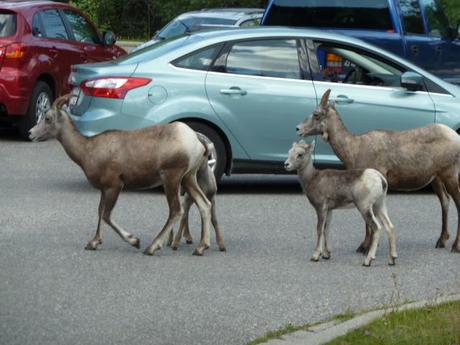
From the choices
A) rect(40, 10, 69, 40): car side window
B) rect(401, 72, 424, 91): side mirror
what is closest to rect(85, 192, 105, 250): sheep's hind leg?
rect(401, 72, 424, 91): side mirror

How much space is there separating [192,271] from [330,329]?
7.73ft

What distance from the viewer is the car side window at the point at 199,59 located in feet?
47.0

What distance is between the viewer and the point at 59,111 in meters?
11.9

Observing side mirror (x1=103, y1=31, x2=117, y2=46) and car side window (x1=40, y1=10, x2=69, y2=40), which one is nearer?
car side window (x1=40, y1=10, x2=69, y2=40)

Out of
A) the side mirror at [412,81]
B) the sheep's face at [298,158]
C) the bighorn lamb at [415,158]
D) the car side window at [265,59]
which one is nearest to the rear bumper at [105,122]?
the car side window at [265,59]

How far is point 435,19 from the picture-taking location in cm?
1930

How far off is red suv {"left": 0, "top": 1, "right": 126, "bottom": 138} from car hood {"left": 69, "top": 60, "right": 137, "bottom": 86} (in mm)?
3807

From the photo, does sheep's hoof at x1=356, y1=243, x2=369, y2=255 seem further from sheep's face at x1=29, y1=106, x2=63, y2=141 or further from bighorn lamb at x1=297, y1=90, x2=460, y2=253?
sheep's face at x1=29, y1=106, x2=63, y2=141

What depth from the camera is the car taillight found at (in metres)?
14.1

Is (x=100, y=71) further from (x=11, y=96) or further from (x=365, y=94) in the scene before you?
A: (x=11, y=96)

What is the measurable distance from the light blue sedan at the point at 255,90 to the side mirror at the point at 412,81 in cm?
1

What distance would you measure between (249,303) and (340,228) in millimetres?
3515

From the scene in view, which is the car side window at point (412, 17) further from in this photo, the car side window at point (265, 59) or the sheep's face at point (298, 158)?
the sheep's face at point (298, 158)

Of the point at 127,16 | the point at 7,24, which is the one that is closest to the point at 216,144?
the point at 7,24
